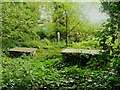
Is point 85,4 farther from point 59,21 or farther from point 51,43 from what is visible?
point 51,43

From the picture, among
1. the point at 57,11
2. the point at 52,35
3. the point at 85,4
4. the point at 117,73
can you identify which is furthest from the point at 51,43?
the point at 117,73

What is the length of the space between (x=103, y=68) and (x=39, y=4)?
707 millimetres

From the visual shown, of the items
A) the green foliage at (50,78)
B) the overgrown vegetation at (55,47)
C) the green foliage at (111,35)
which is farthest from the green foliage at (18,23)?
the green foliage at (111,35)

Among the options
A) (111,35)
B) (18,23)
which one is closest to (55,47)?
(18,23)

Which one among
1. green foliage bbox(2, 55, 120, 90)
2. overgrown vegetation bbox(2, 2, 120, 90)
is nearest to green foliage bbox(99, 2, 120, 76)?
overgrown vegetation bbox(2, 2, 120, 90)

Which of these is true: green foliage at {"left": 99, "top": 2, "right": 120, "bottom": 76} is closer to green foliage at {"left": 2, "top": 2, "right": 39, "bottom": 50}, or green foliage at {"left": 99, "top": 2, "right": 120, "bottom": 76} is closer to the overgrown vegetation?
the overgrown vegetation

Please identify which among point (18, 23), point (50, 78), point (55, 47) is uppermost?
point (18, 23)

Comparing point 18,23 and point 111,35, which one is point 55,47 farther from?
point 111,35

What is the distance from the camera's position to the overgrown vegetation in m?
1.73

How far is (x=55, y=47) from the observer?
7.01 feet

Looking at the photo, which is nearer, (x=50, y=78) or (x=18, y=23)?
(x=50, y=78)

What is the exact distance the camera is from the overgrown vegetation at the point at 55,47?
173 cm

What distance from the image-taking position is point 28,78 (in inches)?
68.4

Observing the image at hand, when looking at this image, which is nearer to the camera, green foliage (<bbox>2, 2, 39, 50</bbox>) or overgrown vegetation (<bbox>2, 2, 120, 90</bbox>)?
overgrown vegetation (<bbox>2, 2, 120, 90</bbox>)
